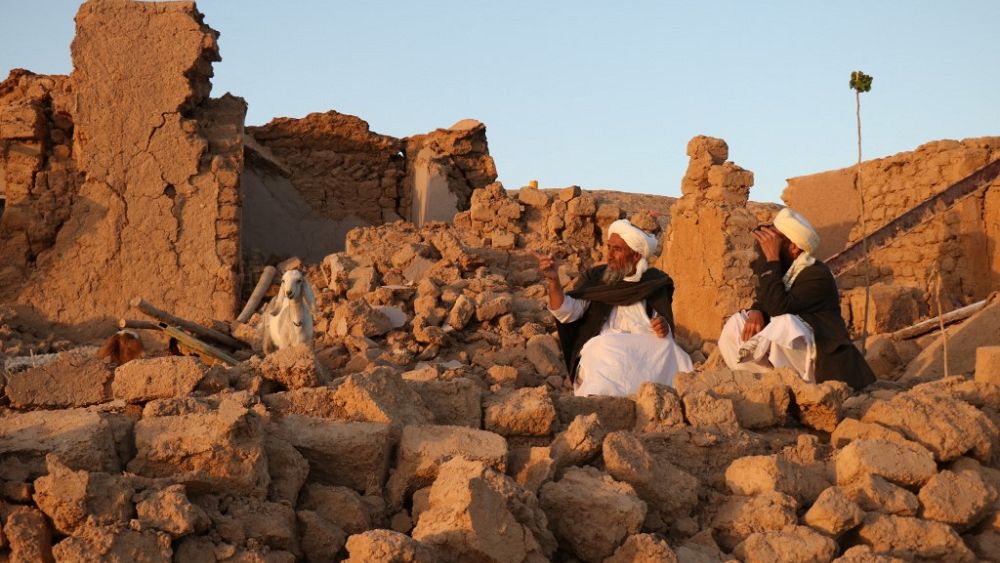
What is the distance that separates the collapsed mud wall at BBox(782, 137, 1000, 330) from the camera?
12.1 m

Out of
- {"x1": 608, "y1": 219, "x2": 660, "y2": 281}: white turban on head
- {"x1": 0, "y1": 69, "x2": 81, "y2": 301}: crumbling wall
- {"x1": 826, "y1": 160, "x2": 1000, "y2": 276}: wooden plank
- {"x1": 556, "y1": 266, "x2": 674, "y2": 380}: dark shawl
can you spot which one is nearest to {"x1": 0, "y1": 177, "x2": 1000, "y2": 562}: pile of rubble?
{"x1": 556, "y1": 266, "x2": 674, "y2": 380}: dark shawl

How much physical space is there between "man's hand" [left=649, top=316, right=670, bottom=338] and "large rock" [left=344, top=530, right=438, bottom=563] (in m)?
3.65

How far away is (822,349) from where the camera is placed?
20.8ft

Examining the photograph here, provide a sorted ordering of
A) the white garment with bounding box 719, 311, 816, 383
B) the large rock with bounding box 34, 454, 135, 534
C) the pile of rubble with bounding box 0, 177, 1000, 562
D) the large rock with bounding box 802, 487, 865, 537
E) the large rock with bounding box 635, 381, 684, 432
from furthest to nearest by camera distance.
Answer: the white garment with bounding box 719, 311, 816, 383 → the large rock with bounding box 635, 381, 684, 432 → the large rock with bounding box 802, 487, 865, 537 → the pile of rubble with bounding box 0, 177, 1000, 562 → the large rock with bounding box 34, 454, 135, 534

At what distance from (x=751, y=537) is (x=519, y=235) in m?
8.85

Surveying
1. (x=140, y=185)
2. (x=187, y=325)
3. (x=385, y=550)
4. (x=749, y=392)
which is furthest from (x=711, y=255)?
(x=385, y=550)

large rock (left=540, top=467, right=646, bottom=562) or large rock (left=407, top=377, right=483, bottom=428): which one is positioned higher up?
large rock (left=407, top=377, right=483, bottom=428)

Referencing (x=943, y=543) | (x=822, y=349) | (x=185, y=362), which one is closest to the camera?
(x=943, y=543)

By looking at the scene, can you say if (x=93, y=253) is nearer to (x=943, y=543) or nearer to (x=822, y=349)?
(x=822, y=349)

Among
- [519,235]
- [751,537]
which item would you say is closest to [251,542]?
[751,537]

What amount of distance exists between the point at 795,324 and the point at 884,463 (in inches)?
85.6

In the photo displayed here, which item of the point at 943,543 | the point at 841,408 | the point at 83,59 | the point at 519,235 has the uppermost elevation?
the point at 83,59

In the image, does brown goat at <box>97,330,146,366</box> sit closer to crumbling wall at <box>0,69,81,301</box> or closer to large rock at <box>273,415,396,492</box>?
crumbling wall at <box>0,69,81,301</box>

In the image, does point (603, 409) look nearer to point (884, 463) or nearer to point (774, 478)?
point (774, 478)
